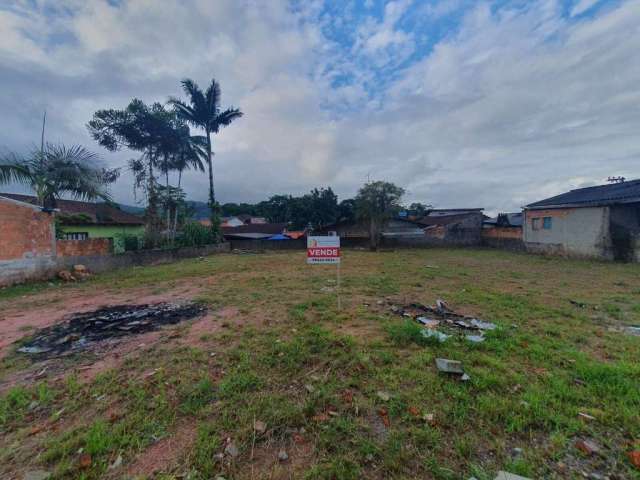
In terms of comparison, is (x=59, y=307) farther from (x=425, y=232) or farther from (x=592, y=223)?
(x=425, y=232)

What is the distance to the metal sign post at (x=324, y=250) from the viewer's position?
4895mm

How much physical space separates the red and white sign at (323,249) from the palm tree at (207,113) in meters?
14.4

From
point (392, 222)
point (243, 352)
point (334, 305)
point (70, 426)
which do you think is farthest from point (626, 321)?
point (392, 222)

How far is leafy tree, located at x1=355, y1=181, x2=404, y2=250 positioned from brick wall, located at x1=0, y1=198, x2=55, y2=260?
49.9ft

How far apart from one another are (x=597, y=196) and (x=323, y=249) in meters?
15.5

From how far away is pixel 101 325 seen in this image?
4195mm

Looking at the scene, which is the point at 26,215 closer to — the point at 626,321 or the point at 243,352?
the point at 243,352

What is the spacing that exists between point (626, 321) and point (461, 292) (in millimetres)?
2470

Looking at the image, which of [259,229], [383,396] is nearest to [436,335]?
[383,396]

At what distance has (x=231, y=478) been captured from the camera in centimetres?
158

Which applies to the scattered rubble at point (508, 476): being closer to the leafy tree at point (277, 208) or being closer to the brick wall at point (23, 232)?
the brick wall at point (23, 232)

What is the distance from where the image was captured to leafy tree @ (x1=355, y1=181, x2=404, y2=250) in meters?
17.4

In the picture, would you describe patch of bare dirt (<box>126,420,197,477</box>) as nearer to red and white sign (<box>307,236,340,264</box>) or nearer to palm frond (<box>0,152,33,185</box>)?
red and white sign (<box>307,236,340,264</box>)

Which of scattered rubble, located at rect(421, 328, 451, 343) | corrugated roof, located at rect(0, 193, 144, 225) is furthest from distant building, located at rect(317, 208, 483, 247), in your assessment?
corrugated roof, located at rect(0, 193, 144, 225)
